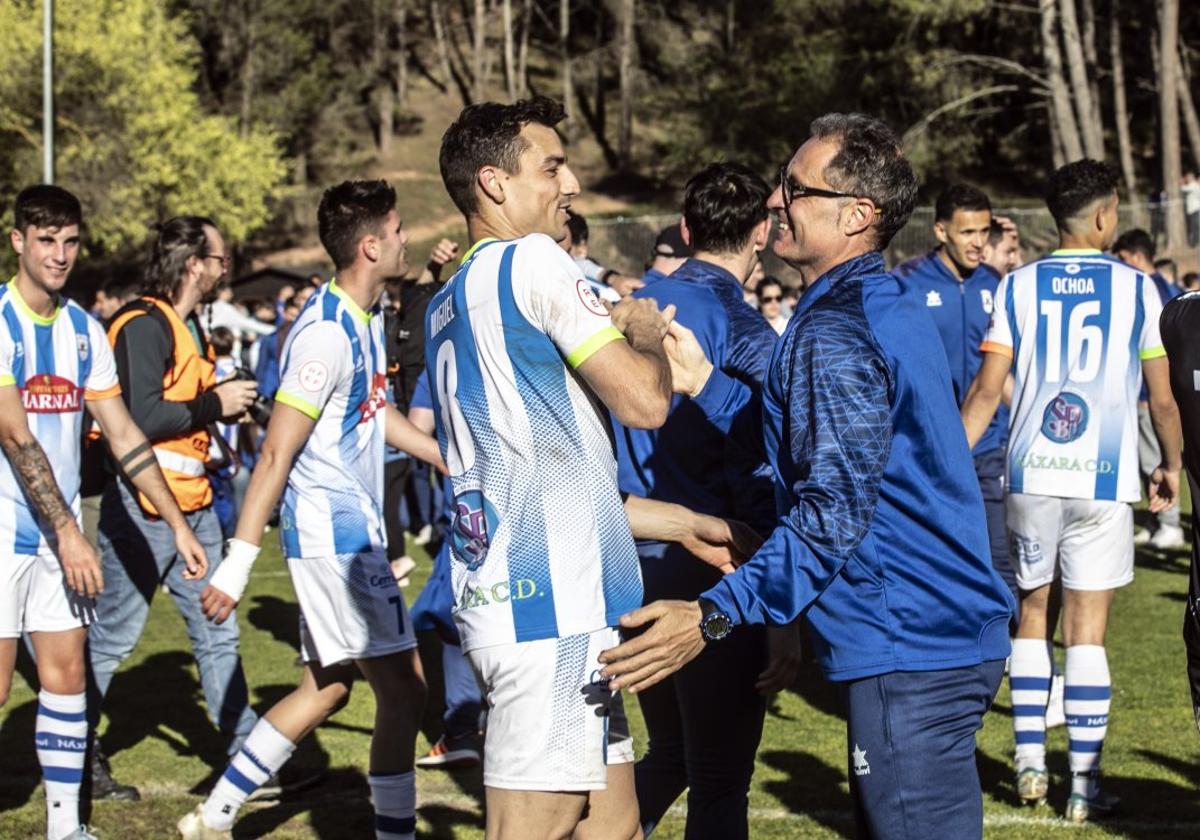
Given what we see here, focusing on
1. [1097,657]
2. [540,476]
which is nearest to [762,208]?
[540,476]

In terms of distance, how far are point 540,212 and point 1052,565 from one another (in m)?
3.58

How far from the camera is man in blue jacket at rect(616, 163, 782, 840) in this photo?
184 inches

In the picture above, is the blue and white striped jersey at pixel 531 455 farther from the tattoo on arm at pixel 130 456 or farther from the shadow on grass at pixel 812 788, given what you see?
the shadow on grass at pixel 812 788

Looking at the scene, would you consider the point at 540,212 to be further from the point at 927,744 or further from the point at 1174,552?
the point at 1174,552

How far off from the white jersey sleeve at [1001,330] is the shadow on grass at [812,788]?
2.03 meters

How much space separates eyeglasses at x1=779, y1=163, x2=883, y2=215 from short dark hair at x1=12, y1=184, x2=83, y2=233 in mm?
3225

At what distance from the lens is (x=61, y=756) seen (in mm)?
5754

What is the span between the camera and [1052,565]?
6.52 m

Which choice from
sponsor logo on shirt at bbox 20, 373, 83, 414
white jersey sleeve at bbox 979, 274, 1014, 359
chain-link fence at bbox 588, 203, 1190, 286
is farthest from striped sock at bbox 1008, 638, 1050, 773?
chain-link fence at bbox 588, 203, 1190, 286

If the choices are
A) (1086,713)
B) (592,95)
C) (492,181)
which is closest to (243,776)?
(492,181)

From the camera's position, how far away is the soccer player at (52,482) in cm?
556

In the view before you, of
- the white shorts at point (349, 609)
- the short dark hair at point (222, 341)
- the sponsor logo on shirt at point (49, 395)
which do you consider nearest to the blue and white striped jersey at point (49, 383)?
the sponsor logo on shirt at point (49, 395)

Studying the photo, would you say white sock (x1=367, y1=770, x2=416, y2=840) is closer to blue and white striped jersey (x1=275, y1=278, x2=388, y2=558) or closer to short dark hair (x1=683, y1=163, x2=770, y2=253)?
blue and white striped jersey (x1=275, y1=278, x2=388, y2=558)

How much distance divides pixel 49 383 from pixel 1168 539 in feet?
33.8
